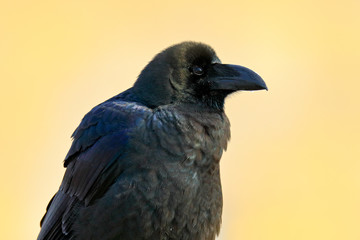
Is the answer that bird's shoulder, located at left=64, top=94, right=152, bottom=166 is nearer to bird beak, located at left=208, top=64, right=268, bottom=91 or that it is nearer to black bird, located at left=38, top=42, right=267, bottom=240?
black bird, located at left=38, top=42, right=267, bottom=240

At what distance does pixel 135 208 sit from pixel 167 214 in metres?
0.22

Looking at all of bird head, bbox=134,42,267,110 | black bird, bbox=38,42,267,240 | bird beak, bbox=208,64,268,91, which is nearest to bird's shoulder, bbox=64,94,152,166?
black bird, bbox=38,42,267,240

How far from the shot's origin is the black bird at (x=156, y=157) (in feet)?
19.6

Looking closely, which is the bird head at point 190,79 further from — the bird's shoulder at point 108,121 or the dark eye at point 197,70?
the bird's shoulder at point 108,121

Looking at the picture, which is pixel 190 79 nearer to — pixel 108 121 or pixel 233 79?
pixel 233 79

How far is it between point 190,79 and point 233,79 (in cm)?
32

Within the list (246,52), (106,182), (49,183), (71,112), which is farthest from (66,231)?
(246,52)

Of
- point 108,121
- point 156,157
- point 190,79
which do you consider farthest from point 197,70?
point 156,157

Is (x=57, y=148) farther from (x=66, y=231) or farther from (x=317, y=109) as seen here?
(x=66, y=231)

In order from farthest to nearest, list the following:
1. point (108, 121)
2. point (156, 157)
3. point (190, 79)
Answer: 1. point (190, 79)
2. point (108, 121)
3. point (156, 157)

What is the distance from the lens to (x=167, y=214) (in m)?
5.98

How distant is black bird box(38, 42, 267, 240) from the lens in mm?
5984

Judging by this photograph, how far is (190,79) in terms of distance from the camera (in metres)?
6.53

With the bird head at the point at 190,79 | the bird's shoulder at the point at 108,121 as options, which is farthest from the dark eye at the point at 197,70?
the bird's shoulder at the point at 108,121
